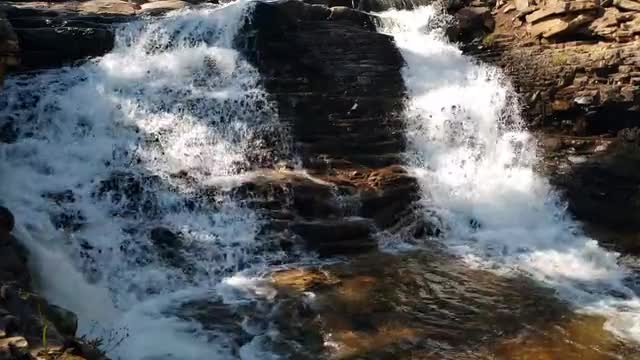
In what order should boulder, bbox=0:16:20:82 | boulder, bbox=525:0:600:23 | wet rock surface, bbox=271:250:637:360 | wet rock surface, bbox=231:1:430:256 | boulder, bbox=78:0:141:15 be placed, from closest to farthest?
wet rock surface, bbox=271:250:637:360 < boulder, bbox=0:16:20:82 < wet rock surface, bbox=231:1:430:256 < boulder, bbox=525:0:600:23 < boulder, bbox=78:0:141:15

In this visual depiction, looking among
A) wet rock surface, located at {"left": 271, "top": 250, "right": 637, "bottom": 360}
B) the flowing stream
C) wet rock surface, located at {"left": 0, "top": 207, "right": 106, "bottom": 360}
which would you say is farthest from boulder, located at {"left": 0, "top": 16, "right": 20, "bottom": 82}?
wet rock surface, located at {"left": 271, "top": 250, "right": 637, "bottom": 360}

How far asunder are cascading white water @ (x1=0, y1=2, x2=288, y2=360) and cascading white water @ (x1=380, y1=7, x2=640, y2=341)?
2.85 metres

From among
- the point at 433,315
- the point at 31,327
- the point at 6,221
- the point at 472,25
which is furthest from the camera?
the point at 472,25

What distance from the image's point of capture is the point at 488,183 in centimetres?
1190

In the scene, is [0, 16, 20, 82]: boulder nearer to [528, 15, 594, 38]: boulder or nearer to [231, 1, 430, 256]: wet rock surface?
[231, 1, 430, 256]: wet rock surface

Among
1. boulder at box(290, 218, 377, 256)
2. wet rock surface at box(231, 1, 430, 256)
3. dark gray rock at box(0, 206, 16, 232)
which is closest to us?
dark gray rock at box(0, 206, 16, 232)

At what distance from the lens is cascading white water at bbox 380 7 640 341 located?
30.9ft

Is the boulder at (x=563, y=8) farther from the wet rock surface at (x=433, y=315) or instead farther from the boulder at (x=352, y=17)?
the wet rock surface at (x=433, y=315)

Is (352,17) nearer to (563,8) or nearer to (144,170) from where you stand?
(563,8)

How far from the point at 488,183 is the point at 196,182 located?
16.2ft

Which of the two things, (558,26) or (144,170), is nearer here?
(144,170)

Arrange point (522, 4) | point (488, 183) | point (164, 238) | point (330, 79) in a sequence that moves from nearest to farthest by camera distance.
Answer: point (164, 238) < point (488, 183) < point (330, 79) < point (522, 4)

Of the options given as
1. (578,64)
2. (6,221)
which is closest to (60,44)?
(6,221)

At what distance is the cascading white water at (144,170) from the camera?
770 cm
